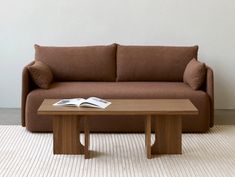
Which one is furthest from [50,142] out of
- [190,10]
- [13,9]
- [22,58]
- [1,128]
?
[190,10]

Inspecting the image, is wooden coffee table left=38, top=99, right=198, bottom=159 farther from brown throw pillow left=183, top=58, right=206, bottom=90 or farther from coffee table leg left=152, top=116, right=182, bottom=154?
Result: brown throw pillow left=183, top=58, right=206, bottom=90

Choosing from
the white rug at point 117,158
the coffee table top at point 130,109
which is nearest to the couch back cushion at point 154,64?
the white rug at point 117,158

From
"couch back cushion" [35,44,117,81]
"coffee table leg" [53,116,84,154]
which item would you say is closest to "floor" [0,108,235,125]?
"couch back cushion" [35,44,117,81]

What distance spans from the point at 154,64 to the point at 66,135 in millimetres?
1550

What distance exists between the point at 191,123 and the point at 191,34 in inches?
54.3

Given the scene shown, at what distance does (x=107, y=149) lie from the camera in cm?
370

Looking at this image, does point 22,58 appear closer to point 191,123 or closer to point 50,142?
point 50,142

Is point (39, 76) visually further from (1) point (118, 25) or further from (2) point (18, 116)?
(1) point (118, 25)

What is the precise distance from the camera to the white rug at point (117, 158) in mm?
3172

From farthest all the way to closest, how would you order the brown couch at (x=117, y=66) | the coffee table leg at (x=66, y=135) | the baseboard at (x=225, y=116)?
the baseboard at (x=225, y=116)
the brown couch at (x=117, y=66)
the coffee table leg at (x=66, y=135)

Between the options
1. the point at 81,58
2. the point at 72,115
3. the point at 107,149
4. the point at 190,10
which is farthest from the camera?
the point at 190,10

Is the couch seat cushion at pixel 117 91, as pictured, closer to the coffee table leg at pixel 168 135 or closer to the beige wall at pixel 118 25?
the coffee table leg at pixel 168 135

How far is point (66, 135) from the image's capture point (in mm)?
3549

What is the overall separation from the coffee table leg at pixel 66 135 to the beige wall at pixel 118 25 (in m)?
1.79
